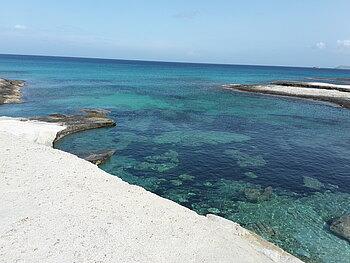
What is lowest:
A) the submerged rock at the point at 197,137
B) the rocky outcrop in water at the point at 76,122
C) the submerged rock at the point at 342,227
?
the submerged rock at the point at 342,227

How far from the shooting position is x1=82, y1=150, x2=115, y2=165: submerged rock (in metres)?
26.5

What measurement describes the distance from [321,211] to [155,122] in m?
29.4

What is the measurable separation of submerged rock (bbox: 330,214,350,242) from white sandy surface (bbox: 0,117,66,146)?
1176 inches

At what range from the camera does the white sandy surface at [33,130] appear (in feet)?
94.8

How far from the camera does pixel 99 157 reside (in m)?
27.2

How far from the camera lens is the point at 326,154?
3075 centimetres

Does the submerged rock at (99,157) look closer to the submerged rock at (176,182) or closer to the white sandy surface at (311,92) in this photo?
the submerged rock at (176,182)

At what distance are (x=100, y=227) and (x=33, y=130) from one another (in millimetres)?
22541

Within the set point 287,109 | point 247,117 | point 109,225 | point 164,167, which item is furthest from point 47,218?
point 287,109

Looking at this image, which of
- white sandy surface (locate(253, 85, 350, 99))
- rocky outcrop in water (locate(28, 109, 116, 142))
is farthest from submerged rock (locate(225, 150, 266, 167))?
white sandy surface (locate(253, 85, 350, 99))

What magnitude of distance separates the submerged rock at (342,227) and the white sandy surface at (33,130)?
1176 inches

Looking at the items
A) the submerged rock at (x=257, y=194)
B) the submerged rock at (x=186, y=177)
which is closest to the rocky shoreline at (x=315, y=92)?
the submerged rock at (x=257, y=194)

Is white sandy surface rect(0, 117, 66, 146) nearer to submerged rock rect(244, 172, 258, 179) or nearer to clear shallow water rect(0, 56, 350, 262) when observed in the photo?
clear shallow water rect(0, 56, 350, 262)

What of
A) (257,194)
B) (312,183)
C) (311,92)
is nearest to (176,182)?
(257,194)
